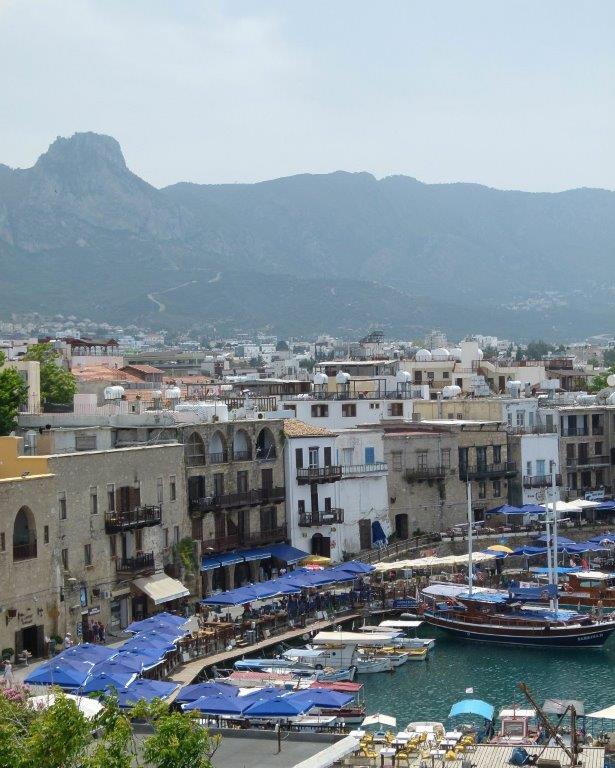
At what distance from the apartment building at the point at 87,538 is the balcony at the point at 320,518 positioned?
33.8ft

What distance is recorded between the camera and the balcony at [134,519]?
66.1m

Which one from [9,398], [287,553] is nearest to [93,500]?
[287,553]

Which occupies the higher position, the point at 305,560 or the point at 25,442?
the point at 25,442

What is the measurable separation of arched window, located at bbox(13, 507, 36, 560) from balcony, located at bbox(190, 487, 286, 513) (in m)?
15.1

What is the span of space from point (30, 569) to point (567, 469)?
49.2 meters

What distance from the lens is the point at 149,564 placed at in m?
68.1

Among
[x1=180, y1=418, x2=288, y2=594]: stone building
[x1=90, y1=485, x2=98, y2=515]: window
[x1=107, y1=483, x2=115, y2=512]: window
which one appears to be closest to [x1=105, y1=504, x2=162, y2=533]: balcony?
[x1=107, y1=483, x2=115, y2=512]: window

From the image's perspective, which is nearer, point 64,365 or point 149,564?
point 149,564

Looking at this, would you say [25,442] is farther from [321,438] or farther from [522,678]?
[522,678]

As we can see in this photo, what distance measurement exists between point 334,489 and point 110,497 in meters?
20.1

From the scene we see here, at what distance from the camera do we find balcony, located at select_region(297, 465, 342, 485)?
8238 cm

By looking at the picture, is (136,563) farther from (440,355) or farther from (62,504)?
(440,355)

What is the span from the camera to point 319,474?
82938 millimetres

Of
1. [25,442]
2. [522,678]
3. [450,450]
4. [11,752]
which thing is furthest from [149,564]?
[11,752]
